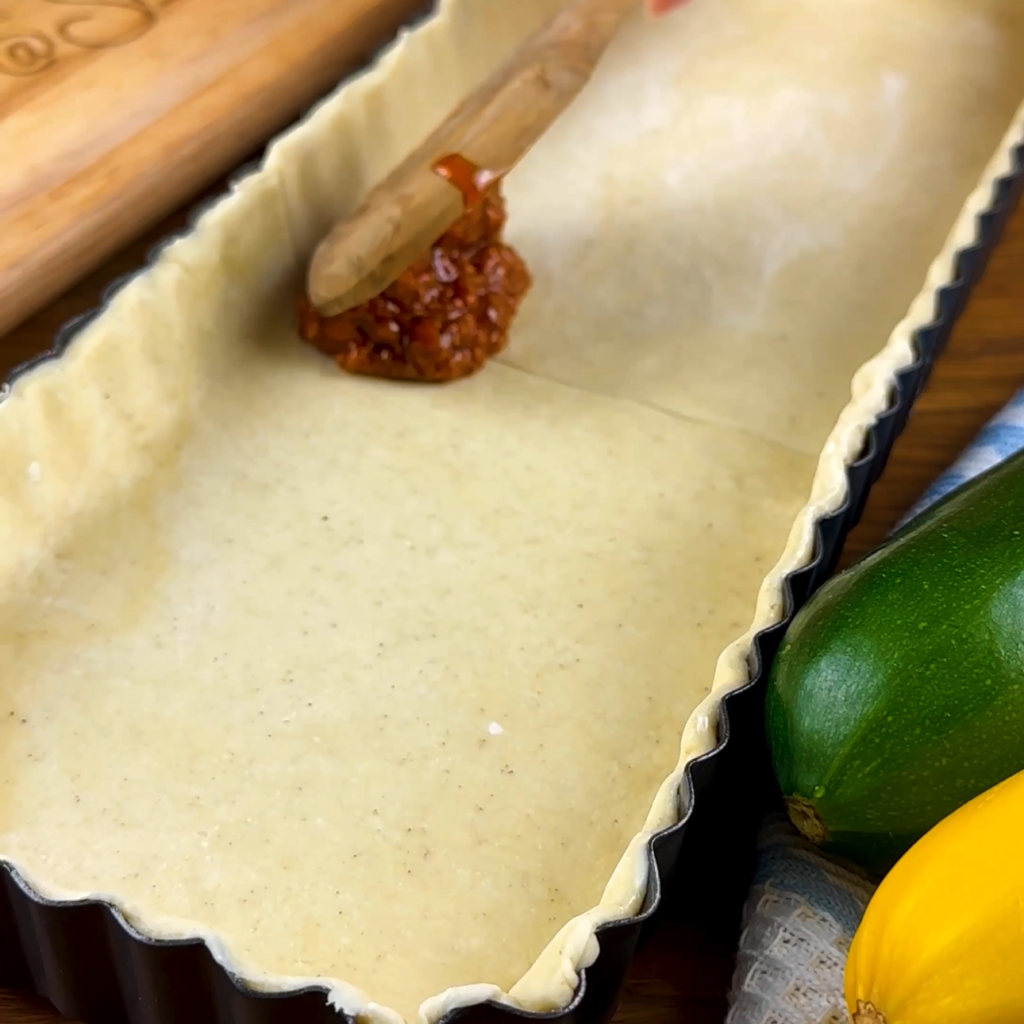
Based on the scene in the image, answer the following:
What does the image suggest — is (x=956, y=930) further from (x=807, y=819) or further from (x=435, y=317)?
(x=435, y=317)

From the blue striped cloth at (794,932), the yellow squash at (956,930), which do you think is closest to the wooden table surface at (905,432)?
the blue striped cloth at (794,932)

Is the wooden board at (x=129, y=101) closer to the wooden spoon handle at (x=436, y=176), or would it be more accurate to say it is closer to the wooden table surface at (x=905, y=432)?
the wooden table surface at (x=905, y=432)

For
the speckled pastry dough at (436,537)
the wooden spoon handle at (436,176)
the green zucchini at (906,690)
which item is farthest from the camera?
the wooden spoon handle at (436,176)

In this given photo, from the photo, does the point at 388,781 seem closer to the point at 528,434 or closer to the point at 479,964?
the point at 479,964

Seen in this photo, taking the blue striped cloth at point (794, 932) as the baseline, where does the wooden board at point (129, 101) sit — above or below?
above

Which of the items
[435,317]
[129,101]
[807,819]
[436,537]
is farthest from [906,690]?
[129,101]

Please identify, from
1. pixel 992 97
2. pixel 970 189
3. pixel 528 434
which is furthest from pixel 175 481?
pixel 992 97

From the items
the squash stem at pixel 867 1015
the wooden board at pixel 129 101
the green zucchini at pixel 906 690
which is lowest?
the squash stem at pixel 867 1015

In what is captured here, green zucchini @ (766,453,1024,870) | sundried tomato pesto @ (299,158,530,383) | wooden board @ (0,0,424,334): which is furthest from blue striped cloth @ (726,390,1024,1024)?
wooden board @ (0,0,424,334)
